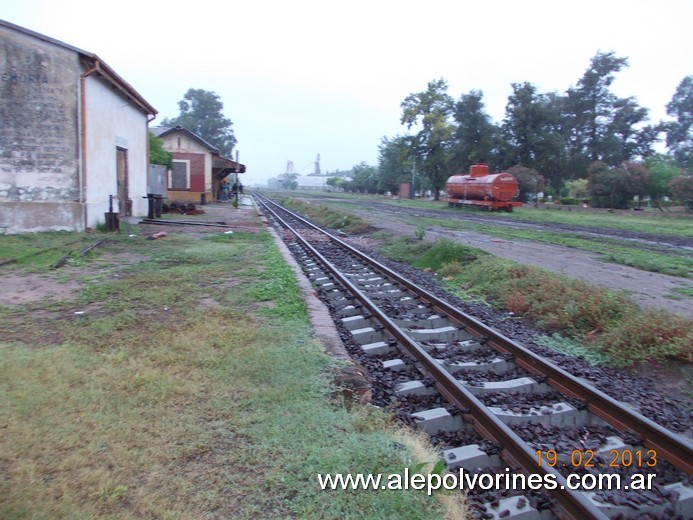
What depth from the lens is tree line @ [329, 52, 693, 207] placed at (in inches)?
2084

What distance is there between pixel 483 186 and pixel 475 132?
881 inches

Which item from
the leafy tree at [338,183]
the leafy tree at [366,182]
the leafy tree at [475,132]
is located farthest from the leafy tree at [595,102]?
the leafy tree at [338,183]

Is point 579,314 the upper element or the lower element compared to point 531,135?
Result: lower

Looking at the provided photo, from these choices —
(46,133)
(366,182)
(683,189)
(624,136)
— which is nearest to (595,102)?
(624,136)

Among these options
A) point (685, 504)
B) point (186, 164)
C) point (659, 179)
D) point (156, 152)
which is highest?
point (156, 152)

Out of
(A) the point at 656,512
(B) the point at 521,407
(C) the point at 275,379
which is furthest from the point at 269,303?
(A) the point at 656,512

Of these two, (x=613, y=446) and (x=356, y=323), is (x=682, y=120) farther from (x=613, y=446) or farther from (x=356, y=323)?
(x=613, y=446)

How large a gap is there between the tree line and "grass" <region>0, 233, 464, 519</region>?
4470cm

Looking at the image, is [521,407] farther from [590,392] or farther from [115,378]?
[115,378]

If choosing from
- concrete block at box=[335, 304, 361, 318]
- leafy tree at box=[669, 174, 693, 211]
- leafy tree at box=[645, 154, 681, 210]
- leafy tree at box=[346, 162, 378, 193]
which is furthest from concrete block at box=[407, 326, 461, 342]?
leafy tree at box=[346, 162, 378, 193]

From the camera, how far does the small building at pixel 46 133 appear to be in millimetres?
13391

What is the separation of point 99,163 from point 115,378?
13.1m

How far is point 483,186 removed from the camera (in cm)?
3594

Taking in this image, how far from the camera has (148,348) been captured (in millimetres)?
5461
